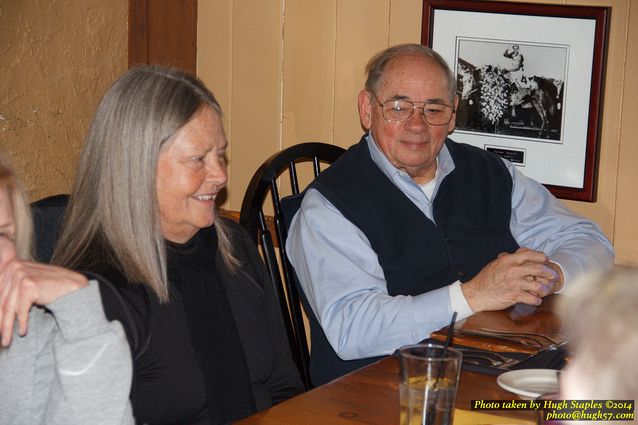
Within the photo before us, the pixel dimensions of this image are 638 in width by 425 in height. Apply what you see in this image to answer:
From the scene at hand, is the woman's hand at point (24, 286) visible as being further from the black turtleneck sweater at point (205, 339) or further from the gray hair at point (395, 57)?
the gray hair at point (395, 57)

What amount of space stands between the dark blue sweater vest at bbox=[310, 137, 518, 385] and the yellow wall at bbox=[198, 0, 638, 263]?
18.2 inches

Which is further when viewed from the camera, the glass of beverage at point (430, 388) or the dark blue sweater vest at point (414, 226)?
the dark blue sweater vest at point (414, 226)

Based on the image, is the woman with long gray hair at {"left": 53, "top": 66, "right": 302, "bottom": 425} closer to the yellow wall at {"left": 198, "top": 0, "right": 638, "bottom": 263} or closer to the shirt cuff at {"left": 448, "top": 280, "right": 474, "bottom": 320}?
the shirt cuff at {"left": 448, "top": 280, "right": 474, "bottom": 320}

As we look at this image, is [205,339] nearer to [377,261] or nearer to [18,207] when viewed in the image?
[18,207]

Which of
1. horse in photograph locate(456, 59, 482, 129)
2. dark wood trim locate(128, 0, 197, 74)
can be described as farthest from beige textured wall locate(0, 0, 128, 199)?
horse in photograph locate(456, 59, 482, 129)

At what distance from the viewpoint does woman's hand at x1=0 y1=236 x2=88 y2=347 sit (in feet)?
4.28

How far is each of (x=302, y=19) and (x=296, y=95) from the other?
0.92ft

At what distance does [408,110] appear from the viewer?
2.55m

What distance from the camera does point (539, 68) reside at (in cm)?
287

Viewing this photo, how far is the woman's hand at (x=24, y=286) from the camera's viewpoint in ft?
4.28

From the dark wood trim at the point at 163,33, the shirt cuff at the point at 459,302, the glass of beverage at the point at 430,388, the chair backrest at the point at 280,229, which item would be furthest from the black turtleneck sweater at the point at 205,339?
the dark wood trim at the point at 163,33

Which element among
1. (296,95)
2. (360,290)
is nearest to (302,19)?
(296,95)

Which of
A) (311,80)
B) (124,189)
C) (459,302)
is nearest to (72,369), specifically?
(124,189)

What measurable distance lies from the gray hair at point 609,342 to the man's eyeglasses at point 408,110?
1.93m
